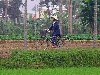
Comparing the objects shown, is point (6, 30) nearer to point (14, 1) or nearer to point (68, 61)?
point (14, 1)

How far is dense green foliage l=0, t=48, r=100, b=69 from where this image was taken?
1087cm

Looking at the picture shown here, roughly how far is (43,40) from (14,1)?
1313 inches

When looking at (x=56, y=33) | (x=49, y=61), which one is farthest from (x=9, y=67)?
(x=56, y=33)

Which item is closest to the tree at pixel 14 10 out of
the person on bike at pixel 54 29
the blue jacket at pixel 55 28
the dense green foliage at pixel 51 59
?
the person on bike at pixel 54 29

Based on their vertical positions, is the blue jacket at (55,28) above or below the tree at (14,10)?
above

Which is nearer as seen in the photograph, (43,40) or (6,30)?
(43,40)

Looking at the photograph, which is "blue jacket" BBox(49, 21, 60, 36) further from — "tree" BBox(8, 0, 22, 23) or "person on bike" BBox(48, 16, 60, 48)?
"tree" BBox(8, 0, 22, 23)

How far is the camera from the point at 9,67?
10.8 m

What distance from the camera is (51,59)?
11156 mm

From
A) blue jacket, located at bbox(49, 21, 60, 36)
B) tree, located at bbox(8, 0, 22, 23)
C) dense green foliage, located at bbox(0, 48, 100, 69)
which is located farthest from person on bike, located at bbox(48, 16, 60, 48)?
tree, located at bbox(8, 0, 22, 23)

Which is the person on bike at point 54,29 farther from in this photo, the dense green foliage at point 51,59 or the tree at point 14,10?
the tree at point 14,10

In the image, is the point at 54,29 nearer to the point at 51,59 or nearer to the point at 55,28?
the point at 55,28

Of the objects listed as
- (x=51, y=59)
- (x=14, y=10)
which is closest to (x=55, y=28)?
(x=51, y=59)

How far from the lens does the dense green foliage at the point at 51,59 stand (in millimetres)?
10871
